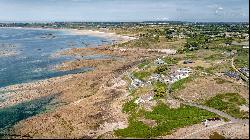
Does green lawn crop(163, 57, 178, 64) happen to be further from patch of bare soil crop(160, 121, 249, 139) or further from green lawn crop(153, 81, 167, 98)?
patch of bare soil crop(160, 121, 249, 139)

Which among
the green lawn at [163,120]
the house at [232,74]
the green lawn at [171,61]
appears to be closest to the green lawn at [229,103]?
the green lawn at [163,120]

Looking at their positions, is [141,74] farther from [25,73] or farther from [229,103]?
[25,73]

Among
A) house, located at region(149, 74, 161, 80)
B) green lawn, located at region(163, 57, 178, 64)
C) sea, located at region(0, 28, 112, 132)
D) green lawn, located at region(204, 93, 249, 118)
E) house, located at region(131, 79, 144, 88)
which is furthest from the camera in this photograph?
green lawn, located at region(163, 57, 178, 64)

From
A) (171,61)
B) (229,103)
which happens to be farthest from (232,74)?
(171,61)

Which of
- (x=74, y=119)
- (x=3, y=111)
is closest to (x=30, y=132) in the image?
(x=74, y=119)

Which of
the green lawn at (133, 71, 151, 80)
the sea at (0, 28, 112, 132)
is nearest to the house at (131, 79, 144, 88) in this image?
the green lawn at (133, 71, 151, 80)

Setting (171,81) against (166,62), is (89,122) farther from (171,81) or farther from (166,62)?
(166,62)
